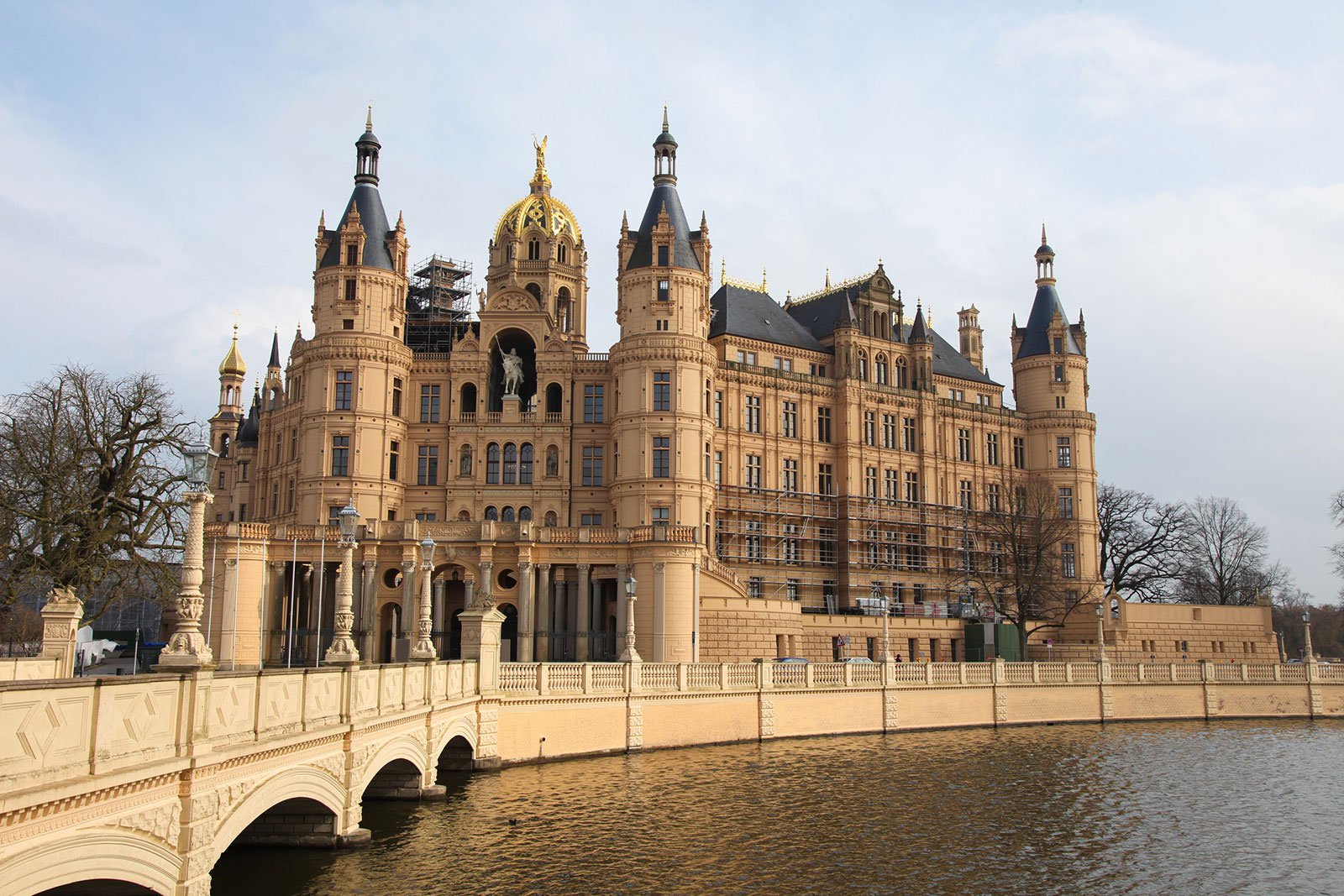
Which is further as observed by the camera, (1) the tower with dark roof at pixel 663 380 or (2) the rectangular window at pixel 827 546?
(2) the rectangular window at pixel 827 546

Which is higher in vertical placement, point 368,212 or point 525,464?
point 368,212

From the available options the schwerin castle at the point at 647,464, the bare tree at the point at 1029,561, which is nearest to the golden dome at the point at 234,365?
the schwerin castle at the point at 647,464

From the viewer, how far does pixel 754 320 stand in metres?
71.8

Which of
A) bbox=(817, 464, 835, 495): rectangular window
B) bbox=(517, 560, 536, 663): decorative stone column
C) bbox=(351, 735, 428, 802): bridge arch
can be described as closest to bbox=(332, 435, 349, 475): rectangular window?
bbox=(517, 560, 536, 663): decorative stone column

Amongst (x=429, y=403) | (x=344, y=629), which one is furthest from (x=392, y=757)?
(x=429, y=403)

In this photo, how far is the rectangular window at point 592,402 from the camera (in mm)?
63062

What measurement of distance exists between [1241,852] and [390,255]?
49126mm

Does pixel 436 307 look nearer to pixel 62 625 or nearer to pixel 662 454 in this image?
pixel 662 454

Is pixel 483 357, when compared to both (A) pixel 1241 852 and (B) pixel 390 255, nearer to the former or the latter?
(B) pixel 390 255

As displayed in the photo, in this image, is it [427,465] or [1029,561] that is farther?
[1029,561]

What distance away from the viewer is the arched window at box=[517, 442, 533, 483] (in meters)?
62.6

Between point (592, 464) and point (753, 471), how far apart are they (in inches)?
422

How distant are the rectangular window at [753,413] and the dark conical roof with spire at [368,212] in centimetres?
2162

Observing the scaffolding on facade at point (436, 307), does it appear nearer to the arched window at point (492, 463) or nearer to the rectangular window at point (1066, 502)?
the arched window at point (492, 463)
